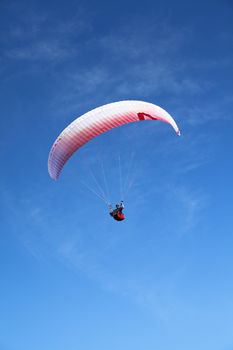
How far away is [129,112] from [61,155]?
6.08 metres

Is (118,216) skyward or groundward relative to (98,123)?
groundward

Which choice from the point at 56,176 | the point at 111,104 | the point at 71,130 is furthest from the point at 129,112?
the point at 56,176

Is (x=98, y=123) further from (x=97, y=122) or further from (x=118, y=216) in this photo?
(x=118, y=216)

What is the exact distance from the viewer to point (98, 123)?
44.1m

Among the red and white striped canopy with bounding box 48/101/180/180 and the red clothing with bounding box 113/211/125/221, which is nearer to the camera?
the red and white striped canopy with bounding box 48/101/180/180

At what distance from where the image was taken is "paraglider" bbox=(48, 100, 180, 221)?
144ft

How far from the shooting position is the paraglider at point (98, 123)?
144 ft

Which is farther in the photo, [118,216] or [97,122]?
[118,216]

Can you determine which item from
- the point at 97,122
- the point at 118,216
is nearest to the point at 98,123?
the point at 97,122

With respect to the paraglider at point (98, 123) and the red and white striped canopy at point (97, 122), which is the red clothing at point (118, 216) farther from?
the red and white striped canopy at point (97, 122)

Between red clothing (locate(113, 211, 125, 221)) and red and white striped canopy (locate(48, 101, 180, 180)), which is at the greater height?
red and white striped canopy (locate(48, 101, 180, 180))

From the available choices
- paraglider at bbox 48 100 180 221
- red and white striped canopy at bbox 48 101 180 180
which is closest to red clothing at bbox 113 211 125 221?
paraglider at bbox 48 100 180 221

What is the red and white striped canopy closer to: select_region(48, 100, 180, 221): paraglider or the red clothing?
select_region(48, 100, 180, 221): paraglider

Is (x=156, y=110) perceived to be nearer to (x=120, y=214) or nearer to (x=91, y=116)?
(x=91, y=116)
